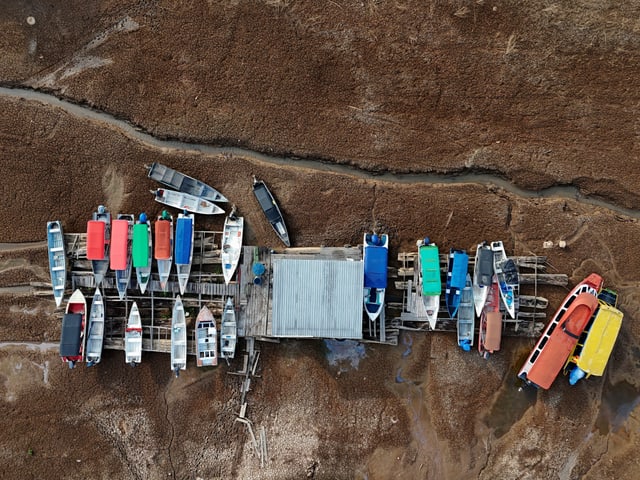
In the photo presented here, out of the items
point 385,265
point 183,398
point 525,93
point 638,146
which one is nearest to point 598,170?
point 638,146

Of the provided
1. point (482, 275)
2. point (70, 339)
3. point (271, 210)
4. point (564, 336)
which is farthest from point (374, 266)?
point (70, 339)

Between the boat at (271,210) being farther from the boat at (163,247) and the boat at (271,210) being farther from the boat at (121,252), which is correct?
Answer: the boat at (121,252)

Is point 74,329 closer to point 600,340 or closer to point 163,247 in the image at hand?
point 163,247

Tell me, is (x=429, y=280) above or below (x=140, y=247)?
below

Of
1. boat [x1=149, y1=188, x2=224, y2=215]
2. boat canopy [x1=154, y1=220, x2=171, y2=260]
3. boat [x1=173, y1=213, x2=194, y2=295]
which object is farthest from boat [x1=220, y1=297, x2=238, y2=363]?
boat [x1=149, y1=188, x2=224, y2=215]

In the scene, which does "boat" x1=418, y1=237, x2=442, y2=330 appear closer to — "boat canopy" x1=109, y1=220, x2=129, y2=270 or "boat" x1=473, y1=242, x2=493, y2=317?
"boat" x1=473, y1=242, x2=493, y2=317

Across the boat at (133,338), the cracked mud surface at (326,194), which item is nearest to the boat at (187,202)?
the cracked mud surface at (326,194)
